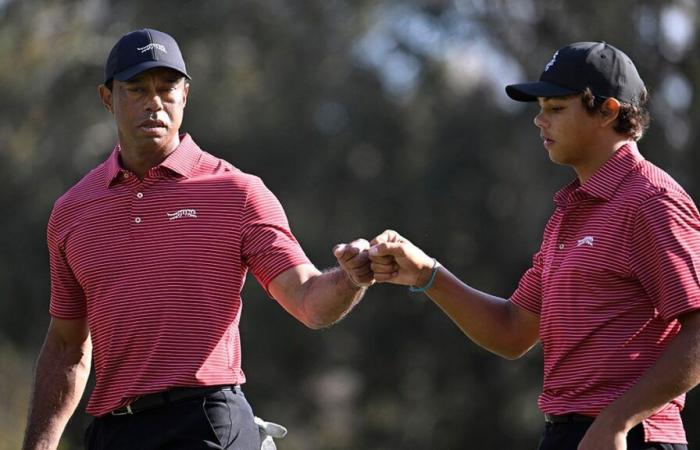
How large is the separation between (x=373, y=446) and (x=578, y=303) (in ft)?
61.3

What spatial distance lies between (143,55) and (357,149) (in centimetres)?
1788

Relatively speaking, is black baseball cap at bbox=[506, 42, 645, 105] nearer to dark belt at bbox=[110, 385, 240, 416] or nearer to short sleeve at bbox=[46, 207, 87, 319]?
dark belt at bbox=[110, 385, 240, 416]

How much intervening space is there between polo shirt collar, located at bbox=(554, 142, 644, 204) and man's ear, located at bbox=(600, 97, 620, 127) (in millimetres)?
102

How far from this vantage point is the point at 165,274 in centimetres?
512

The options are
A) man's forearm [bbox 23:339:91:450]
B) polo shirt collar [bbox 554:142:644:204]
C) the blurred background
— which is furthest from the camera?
the blurred background

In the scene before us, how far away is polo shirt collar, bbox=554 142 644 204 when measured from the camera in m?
4.80

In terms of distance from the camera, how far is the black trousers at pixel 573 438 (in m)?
4.57

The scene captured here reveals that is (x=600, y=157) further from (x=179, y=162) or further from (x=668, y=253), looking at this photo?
(x=179, y=162)

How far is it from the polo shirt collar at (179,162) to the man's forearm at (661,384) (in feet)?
6.05

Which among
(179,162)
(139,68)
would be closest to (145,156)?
(179,162)

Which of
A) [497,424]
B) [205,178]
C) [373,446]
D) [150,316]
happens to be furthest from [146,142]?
[373,446]

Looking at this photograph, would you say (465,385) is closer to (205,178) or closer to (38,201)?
(38,201)

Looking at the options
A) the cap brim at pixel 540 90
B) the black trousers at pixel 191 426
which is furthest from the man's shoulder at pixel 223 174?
the cap brim at pixel 540 90

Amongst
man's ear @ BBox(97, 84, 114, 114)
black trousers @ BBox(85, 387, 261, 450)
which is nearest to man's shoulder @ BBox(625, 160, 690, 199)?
black trousers @ BBox(85, 387, 261, 450)
